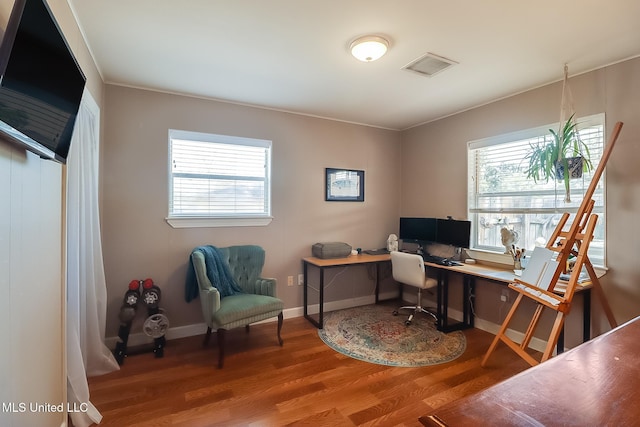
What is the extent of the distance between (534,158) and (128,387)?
387 cm

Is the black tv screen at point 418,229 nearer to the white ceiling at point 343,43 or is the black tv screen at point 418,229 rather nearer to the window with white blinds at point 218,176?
the white ceiling at point 343,43

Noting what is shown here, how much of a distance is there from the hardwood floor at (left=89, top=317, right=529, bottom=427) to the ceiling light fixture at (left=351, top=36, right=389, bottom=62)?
7.97ft

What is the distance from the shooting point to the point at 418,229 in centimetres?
396

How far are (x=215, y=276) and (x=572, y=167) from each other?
323 cm

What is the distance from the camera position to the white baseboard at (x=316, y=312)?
2.83m

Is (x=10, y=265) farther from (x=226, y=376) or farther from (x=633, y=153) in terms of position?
(x=633, y=153)

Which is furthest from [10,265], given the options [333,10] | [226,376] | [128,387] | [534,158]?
[534,158]

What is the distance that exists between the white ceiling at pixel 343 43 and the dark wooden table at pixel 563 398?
6.01 ft

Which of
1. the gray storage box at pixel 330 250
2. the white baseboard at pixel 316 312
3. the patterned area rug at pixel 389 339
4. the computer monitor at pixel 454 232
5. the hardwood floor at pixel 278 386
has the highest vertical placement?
the computer monitor at pixel 454 232

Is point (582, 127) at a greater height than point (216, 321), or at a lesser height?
greater

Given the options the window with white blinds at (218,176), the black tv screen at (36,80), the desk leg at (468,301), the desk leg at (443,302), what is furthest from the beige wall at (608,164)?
the black tv screen at (36,80)

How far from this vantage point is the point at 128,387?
223 centimetres

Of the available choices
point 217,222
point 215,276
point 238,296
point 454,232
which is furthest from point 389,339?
point 217,222

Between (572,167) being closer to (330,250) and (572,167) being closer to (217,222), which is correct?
(330,250)
